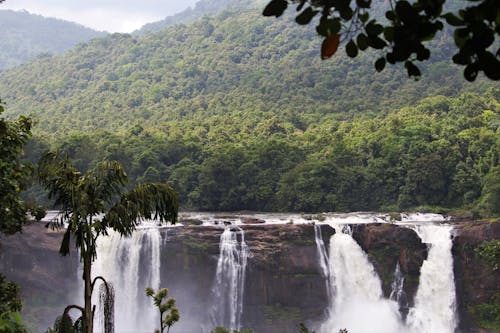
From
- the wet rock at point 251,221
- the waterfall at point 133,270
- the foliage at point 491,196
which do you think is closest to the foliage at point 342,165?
the foliage at point 491,196

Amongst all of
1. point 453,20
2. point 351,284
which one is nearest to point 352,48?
point 453,20

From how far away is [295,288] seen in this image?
31.4 metres

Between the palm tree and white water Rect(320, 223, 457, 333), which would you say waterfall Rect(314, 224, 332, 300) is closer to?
white water Rect(320, 223, 457, 333)

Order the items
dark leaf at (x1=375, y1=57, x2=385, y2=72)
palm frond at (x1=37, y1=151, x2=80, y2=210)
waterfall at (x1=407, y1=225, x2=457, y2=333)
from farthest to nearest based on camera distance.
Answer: waterfall at (x1=407, y1=225, x2=457, y2=333) < palm frond at (x1=37, y1=151, x2=80, y2=210) < dark leaf at (x1=375, y1=57, x2=385, y2=72)

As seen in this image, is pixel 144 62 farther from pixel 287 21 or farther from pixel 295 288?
pixel 295 288

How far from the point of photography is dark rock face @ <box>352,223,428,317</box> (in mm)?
31203

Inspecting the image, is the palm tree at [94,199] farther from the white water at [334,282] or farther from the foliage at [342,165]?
the foliage at [342,165]

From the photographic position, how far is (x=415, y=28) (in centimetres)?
271

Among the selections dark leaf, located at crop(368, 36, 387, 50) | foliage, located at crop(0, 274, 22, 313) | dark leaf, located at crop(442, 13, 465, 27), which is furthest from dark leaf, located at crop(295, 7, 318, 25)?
foliage, located at crop(0, 274, 22, 313)

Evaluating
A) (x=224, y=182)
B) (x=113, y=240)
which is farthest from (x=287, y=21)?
(x=113, y=240)

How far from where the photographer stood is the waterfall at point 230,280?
31266 millimetres

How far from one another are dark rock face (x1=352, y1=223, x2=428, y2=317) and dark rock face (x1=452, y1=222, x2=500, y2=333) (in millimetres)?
1560

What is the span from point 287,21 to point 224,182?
5610 cm

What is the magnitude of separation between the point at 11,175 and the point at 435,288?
2435 cm
